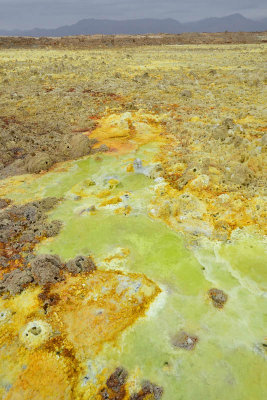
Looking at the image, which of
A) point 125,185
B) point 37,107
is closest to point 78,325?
point 125,185

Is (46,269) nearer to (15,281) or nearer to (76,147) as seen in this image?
(15,281)

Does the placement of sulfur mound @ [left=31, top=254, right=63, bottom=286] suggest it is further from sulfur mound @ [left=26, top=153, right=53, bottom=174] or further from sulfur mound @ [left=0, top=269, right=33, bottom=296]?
sulfur mound @ [left=26, top=153, right=53, bottom=174]

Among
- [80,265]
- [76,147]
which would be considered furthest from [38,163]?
[80,265]

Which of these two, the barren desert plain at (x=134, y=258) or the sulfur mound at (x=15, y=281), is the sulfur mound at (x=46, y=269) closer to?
the barren desert plain at (x=134, y=258)

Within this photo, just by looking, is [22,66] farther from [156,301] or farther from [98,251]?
[156,301]

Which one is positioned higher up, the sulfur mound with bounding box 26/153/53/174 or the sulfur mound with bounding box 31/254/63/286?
the sulfur mound with bounding box 26/153/53/174

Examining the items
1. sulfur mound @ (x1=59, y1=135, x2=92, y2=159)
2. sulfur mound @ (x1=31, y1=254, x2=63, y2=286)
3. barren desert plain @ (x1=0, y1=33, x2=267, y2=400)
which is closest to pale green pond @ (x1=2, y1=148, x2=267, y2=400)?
barren desert plain @ (x1=0, y1=33, x2=267, y2=400)
